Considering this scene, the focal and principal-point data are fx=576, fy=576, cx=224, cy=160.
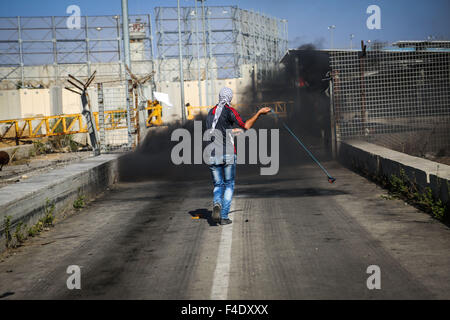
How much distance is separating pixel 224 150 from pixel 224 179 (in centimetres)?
46

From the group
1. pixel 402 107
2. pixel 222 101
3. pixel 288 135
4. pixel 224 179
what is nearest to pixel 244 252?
pixel 224 179

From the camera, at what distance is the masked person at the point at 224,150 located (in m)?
8.05

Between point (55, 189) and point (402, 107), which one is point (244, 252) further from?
point (402, 107)

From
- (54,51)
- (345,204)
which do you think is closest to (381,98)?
(345,204)

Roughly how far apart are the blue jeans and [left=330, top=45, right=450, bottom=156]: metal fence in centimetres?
805

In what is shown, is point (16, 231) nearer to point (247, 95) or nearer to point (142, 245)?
A: point (142, 245)

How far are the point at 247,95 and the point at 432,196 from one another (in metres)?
64.7

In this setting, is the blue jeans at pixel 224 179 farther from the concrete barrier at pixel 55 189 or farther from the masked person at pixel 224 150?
the concrete barrier at pixel 55 189

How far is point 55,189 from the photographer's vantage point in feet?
29.9

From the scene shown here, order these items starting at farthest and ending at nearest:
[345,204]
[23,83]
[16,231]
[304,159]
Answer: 1. [23,83]
2. [304,159]
3. [345,204]
4. [16,231]

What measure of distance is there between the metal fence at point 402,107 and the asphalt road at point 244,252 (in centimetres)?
558

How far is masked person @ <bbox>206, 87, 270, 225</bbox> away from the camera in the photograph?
8047 mm

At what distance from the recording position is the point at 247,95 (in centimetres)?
7256

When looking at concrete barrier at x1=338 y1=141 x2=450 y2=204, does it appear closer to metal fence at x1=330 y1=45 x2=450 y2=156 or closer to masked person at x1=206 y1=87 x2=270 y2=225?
metal fence at x1=330 y1=45 x2=450 y2=156
